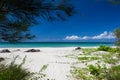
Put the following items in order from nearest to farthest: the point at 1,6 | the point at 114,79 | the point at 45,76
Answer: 1. the point at 1,6
2. the point at 114,79
3. the point at 45,76

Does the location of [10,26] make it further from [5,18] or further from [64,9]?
[64,9]

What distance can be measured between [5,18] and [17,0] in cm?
101

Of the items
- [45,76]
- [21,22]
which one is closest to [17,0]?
[21,22]

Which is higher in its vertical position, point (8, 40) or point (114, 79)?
point (8, 40)

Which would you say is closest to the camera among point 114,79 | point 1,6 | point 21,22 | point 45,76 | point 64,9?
point 1,6

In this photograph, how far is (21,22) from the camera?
6738mm

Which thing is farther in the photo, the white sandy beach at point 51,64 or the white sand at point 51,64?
the white sand at point 51,64

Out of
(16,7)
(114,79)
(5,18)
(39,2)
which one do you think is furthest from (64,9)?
(114,79)

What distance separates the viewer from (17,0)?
5.95 m

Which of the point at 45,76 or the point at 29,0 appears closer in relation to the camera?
the point at 29,0

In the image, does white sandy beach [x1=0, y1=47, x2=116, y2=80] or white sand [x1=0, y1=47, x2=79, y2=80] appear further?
white sand [x1=0, y1=47, x2=79, y2=80]

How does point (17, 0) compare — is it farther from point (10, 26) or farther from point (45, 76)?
point (45, 76)

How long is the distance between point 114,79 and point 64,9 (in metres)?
2.57

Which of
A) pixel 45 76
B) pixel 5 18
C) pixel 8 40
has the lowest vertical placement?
pixel 45 76
